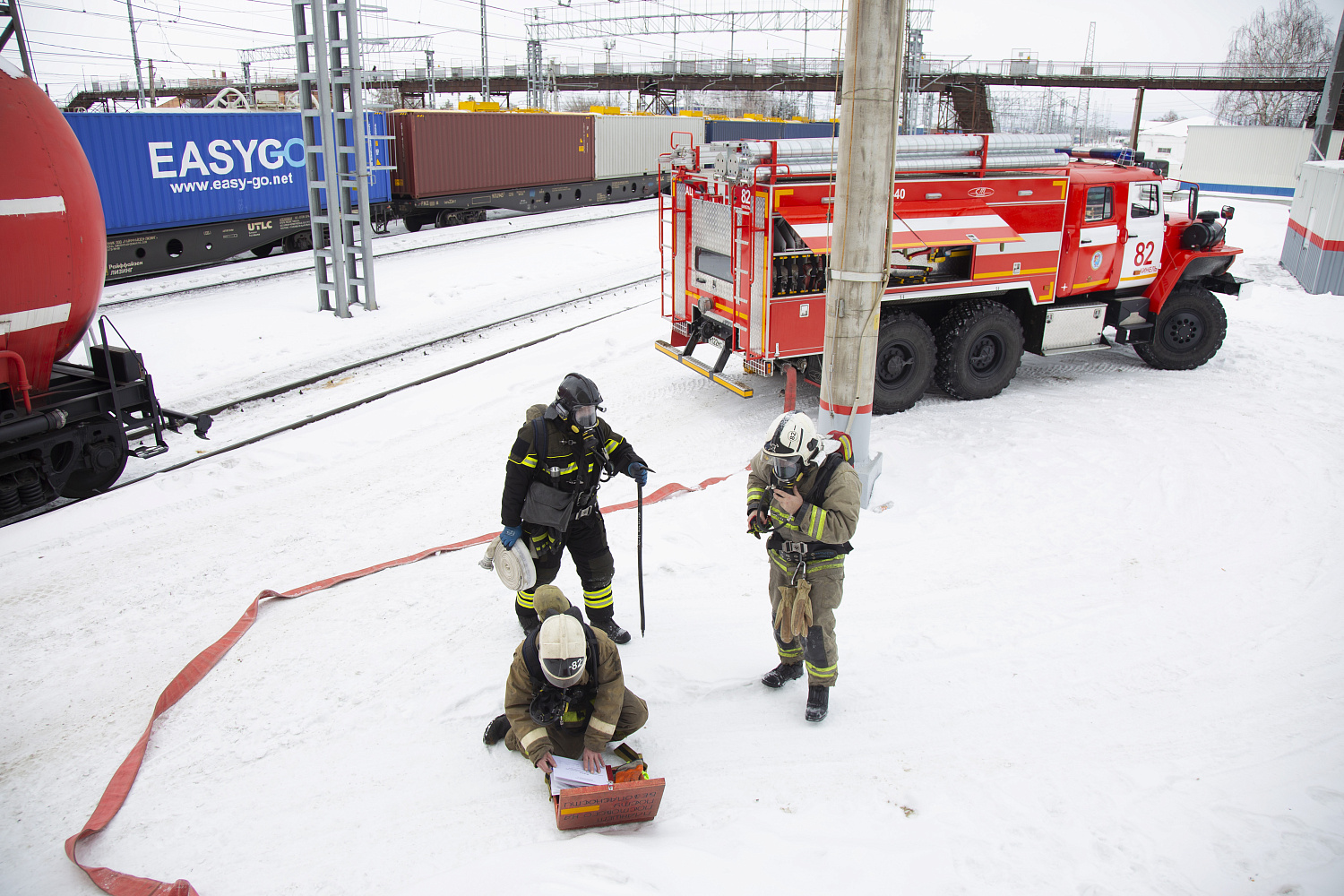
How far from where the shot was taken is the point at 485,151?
23.1m

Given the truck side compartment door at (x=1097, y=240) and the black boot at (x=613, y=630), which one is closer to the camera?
the black boot at (x=613, y=630)

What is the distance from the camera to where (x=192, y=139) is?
16109 mm

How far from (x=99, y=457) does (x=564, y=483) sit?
372 centimetres

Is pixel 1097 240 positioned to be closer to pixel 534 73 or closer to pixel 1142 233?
pixel 1142 233

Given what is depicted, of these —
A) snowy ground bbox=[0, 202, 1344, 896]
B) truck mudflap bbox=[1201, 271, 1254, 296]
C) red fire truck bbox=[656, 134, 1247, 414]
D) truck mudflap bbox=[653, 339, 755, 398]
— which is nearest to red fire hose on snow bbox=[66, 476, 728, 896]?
snowy ground bbox=[0, 202, 1344, 896]

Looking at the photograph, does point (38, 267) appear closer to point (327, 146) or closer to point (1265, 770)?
point (1265, 770)

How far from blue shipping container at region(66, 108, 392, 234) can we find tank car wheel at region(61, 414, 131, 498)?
1110cm

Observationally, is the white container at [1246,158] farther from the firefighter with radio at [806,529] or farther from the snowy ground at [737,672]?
the firefighter with radio at [806,529]

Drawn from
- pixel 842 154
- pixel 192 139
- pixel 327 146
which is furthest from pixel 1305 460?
pixel 192 139

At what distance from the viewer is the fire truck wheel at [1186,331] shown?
10797 millimetres

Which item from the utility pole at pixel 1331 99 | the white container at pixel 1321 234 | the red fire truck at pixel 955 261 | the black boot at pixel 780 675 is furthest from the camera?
the utility pole at pixel 1331 99

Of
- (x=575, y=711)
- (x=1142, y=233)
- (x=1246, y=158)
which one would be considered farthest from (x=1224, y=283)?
(x=1246, y=158)

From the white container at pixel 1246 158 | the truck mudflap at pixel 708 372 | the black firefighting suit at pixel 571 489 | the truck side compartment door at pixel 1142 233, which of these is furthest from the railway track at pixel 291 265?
the white container at pixel 1246 158

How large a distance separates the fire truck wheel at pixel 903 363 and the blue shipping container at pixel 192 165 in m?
13.8
